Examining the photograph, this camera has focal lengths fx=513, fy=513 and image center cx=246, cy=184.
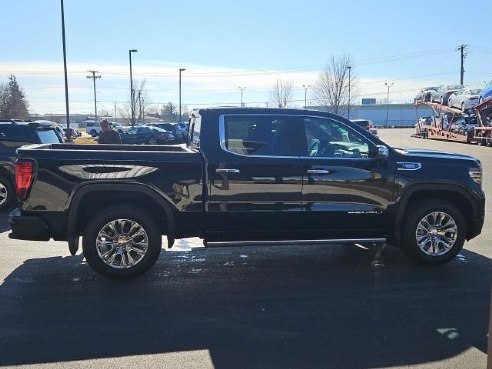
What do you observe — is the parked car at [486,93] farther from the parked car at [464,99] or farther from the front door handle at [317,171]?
the front door handle at [317,171]

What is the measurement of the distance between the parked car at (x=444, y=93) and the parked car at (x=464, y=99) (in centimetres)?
36

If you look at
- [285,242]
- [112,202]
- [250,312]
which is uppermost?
[112,202]

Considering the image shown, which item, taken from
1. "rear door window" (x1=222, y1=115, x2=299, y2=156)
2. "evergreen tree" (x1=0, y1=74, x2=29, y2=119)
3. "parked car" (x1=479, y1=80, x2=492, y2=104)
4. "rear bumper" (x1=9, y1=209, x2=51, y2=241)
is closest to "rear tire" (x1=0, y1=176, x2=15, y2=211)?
"rear bumper" (x1=9, y1=209, x2=51, y2=241)

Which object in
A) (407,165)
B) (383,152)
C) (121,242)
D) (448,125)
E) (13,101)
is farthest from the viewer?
(13,101)

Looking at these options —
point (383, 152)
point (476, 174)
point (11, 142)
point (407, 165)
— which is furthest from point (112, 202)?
point (11, 142)

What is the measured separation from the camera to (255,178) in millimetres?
5805

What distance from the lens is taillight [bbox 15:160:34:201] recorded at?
5.48m

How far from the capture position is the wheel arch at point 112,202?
18.2 ft

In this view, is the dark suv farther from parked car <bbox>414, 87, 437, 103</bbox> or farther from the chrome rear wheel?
parked car <bbox>414, 87, 437, 103</bbox>

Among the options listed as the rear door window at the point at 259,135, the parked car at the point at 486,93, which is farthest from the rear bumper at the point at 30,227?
the parked car at the point at 486,93

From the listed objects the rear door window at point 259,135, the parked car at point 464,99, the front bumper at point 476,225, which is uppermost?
the parked car at point 464,99

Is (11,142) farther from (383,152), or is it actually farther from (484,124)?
(484,124)

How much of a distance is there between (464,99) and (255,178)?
34.0 metres

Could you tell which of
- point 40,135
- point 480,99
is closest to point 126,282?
point 40,135
